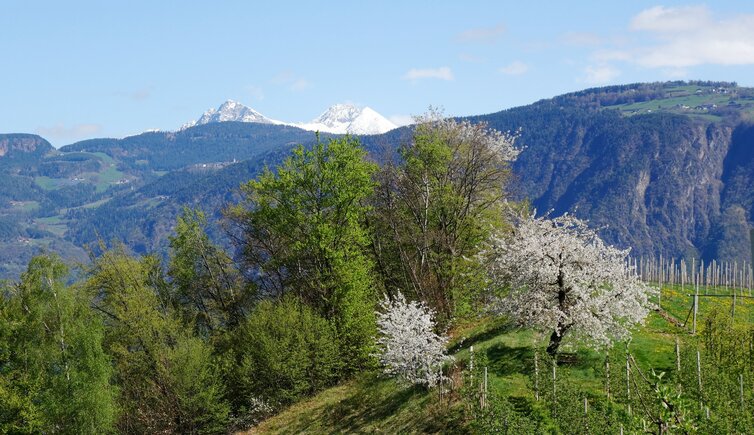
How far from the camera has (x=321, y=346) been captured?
44156 mm

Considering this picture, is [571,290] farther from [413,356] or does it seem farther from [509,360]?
[413,356]

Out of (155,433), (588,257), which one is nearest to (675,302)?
(588,257)

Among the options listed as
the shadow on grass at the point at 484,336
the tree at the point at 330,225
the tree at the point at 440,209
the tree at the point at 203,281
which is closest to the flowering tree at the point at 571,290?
the shadow on grass at the point at 484,336

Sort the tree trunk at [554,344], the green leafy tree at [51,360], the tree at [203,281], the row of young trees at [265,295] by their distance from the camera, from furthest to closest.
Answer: the tree at [203,281] < the row of young trees at [265,295] < the green leafy tree at [51,360] < the tree trunk at [554,344]

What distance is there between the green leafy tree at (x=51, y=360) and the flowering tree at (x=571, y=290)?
23.6m

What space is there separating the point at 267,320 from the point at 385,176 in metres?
12.6

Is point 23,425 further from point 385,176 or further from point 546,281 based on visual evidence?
point 546,281

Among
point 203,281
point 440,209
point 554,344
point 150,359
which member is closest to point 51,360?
point 150,359

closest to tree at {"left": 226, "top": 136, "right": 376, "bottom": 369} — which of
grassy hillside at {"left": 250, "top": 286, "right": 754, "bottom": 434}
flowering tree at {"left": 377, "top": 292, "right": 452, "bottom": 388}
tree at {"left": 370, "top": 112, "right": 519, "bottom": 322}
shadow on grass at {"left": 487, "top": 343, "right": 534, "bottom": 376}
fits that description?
tree at {"left": 370, "top": 112, "right": 519, "bottom": 322}

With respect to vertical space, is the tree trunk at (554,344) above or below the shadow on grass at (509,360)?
above

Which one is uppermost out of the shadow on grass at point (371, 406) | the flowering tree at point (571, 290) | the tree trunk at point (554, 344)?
the flowering tree at point (571, 290)

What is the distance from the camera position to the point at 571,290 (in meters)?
33.3

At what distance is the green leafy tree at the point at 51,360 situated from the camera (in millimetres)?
41344

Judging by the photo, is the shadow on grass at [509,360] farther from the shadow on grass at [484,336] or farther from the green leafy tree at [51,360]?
the green leafy tree at [51,360]
